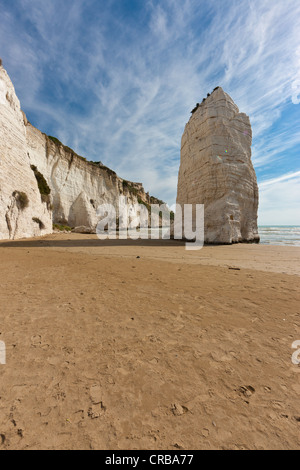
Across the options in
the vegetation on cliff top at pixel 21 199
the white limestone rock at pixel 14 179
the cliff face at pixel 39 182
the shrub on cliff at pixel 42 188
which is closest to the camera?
the white limestone rock at pixel 14 179

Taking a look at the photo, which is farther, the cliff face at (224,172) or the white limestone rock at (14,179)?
the cliff face at (224,172)

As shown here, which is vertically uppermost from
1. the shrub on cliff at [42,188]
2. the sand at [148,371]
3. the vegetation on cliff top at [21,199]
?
the shrub on cliff at [42,188]

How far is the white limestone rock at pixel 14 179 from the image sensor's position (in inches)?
479

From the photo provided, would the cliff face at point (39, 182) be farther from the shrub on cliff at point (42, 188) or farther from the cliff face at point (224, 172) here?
the cliff face at point (224, 172)

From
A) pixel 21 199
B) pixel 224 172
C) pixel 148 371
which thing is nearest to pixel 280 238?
pixel 224 172

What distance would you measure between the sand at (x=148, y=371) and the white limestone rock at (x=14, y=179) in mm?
12071

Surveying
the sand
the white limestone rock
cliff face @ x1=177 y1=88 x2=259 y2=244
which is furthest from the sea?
the white limestone rock

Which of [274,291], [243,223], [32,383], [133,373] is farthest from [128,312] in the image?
[243,223]

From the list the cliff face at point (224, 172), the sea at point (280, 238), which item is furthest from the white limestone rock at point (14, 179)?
the sea at point (280, 238)

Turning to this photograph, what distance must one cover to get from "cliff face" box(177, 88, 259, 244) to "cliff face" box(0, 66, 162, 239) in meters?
13.9

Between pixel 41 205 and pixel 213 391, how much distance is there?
776 inches

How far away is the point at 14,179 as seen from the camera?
43.5 ft

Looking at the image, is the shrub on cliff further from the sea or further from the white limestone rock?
the sea

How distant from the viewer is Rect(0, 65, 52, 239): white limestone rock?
1216 centimetres
